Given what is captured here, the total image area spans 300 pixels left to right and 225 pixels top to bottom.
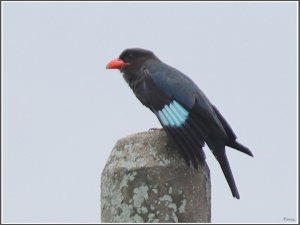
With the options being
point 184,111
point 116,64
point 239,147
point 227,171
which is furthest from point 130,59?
point 227,171

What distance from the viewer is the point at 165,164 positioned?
412 centimetres

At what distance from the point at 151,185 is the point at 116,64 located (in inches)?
96.1

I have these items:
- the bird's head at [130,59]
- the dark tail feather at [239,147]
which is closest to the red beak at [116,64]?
the bird's head at [130,59]

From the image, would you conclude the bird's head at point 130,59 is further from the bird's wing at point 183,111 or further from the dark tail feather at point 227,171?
the dark tail feather at point 227,171

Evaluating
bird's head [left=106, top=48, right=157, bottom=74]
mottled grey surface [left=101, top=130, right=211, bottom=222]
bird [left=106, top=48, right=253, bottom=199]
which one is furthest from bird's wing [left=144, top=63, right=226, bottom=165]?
bird's head [left=106, top=48, right=157, bottom=74]

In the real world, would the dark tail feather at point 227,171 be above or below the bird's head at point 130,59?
below

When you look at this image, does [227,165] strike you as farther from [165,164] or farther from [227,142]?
[165,164]

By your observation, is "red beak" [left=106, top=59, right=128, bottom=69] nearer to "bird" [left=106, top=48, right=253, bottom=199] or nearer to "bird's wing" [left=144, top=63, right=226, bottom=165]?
"bird" [left=106, top=48, right=253, bottom=199]

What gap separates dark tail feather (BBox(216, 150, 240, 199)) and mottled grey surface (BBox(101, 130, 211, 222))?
0.78 metres

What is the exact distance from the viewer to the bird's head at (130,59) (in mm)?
6112

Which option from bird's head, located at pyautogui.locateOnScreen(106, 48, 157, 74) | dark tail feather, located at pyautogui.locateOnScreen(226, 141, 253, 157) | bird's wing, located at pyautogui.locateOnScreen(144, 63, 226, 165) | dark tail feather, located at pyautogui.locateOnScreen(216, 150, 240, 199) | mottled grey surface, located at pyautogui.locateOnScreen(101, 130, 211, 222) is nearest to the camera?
mottled grey surface, located at pyautogui.locateOnScreen(101, 130, 211, 222)

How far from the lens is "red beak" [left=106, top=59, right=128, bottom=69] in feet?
20.3

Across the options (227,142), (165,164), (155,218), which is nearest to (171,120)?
(227,142)

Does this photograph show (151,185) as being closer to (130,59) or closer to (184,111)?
(184,111)
